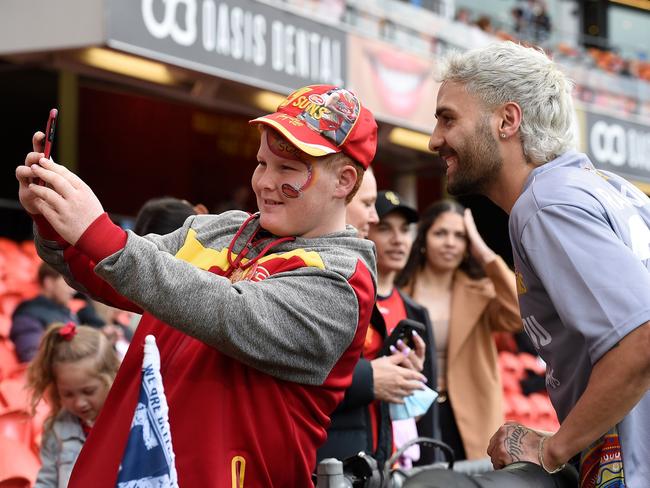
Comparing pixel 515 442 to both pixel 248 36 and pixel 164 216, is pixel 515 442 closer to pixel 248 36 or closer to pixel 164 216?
pixel 164 216

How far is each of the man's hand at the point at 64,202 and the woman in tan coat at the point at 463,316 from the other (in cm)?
294

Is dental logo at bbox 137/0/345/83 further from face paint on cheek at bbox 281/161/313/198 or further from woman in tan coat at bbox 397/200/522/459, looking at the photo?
face paint on cheek at bbox 281/161/313/198

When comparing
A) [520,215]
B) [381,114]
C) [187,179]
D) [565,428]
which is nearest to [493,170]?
[520,215]

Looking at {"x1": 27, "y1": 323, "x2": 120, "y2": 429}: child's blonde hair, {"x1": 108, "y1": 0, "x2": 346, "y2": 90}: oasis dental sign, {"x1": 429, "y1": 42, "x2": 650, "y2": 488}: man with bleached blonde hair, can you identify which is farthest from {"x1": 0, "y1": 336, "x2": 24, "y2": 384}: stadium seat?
{"x1": 108, "y1": 0, "x2": 346, "y2": 90}: oasis dental sign

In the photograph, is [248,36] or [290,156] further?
[248,36]

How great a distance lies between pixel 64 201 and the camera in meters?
1.76

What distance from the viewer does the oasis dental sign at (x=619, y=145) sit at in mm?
13875

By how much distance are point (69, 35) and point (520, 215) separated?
6517 millimetres

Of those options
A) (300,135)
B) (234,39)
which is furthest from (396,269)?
(234,39)

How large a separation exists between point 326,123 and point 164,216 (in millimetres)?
1339

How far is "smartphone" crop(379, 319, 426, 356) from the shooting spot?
3105mm

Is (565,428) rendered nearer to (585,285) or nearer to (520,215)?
(585,285)

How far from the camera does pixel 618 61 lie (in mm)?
18688

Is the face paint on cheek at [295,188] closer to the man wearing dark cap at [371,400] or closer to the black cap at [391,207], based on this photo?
the man wearing dark cap at [371,400]
